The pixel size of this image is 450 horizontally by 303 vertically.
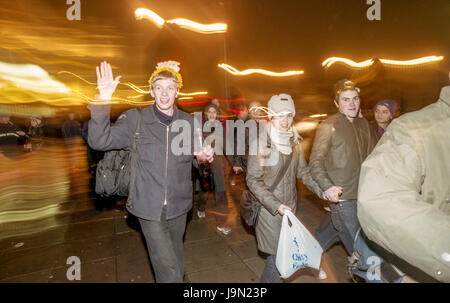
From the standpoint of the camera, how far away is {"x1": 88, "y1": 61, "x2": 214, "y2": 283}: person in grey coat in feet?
8.37

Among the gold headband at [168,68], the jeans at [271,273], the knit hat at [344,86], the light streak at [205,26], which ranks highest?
the light streak at [205,26]

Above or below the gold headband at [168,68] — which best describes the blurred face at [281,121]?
below

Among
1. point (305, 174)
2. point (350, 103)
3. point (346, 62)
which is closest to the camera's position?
point (305, 174)

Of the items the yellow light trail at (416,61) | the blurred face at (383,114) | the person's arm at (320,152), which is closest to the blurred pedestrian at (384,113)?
the blurred face at (383,114)

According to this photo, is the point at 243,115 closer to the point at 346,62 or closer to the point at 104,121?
the point at 104,121

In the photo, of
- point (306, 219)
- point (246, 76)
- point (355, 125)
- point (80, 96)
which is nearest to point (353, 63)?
point (246, 76)

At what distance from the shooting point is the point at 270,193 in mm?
2674

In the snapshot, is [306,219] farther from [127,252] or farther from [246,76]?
[246,76]

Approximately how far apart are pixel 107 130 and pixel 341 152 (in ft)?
8.35

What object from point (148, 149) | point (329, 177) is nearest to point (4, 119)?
point (148, 149)

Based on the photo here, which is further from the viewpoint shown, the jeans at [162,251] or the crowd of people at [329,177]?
the jeans at [162,251]

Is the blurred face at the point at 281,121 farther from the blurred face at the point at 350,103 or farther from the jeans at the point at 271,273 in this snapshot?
the jeans at the point at 271,273

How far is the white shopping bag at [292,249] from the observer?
2.41 metres
